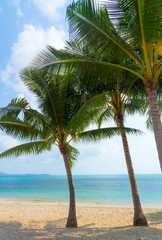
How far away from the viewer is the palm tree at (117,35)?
464 centimetres

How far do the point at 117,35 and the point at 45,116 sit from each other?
393 centimetres

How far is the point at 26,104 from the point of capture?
297 inches

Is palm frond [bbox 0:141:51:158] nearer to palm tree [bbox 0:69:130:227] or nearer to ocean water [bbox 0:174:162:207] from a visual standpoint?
palm tree [bbox 0:69:130:227]

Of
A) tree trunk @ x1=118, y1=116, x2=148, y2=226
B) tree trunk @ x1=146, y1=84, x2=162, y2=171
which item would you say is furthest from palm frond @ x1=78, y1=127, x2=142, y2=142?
tree trunk @ x1=146, y1=84, x2=162, y2=171

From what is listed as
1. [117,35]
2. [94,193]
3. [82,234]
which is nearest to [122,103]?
[117,35]

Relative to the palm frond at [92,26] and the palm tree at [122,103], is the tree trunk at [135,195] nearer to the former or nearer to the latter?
the palm tree at [122,103]

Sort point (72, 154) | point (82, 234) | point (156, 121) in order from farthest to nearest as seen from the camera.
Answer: point (72, 154) < point (82, 234) < point (156, 121)

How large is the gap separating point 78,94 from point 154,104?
3.30 m

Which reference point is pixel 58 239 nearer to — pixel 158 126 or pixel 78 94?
pixel 158 126

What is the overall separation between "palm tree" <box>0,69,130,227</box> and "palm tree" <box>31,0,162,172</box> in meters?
1.53

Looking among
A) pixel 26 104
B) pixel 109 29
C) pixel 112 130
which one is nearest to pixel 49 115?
pixel 26 104

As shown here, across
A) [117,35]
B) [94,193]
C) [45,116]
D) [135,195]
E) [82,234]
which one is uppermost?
[117,35]

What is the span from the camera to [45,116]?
779cm

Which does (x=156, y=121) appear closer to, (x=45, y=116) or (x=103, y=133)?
(x=103, y=133)
